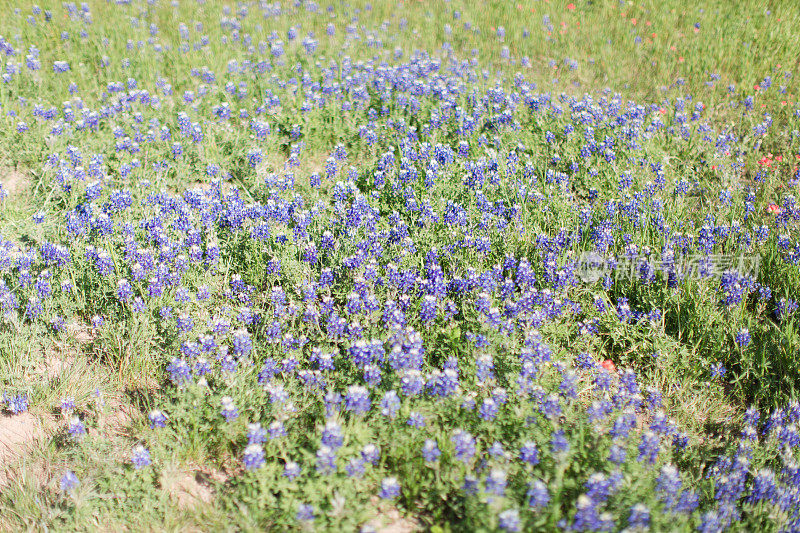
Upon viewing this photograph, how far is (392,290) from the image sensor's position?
405 centimetres

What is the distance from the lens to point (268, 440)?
10.2 ft

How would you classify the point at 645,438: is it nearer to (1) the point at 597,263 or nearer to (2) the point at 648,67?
(1) the point at 597,263

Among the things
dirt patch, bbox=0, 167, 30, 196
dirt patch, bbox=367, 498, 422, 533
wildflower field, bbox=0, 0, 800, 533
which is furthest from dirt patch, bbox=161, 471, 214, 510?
dirt patch, bbox=0, 167, 30, 196

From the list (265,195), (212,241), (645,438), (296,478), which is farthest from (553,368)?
(265,195)

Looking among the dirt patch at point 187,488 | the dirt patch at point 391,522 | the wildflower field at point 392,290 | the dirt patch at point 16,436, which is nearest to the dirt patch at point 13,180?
the wildflower field at point 392,290

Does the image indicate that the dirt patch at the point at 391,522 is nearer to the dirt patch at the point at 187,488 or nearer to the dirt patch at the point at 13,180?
the dirt patch at the point at 187,488

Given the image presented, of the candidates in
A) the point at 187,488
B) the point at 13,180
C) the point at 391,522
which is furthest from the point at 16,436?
the point at 13,180

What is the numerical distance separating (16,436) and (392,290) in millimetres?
2432

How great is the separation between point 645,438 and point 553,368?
77 centimetres

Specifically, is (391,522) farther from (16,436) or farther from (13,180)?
(13,180)

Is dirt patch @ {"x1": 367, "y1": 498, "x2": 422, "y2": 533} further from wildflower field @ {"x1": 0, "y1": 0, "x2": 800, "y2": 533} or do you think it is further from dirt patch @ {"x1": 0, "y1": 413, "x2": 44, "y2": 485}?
dirt patch @ {"x1": 0, "y1": 413, "x2": 44, "y2": 485}

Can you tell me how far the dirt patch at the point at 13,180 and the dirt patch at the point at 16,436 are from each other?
2493mm

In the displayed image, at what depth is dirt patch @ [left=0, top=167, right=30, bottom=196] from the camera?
5.39 m

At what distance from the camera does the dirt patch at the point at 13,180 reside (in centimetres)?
539
